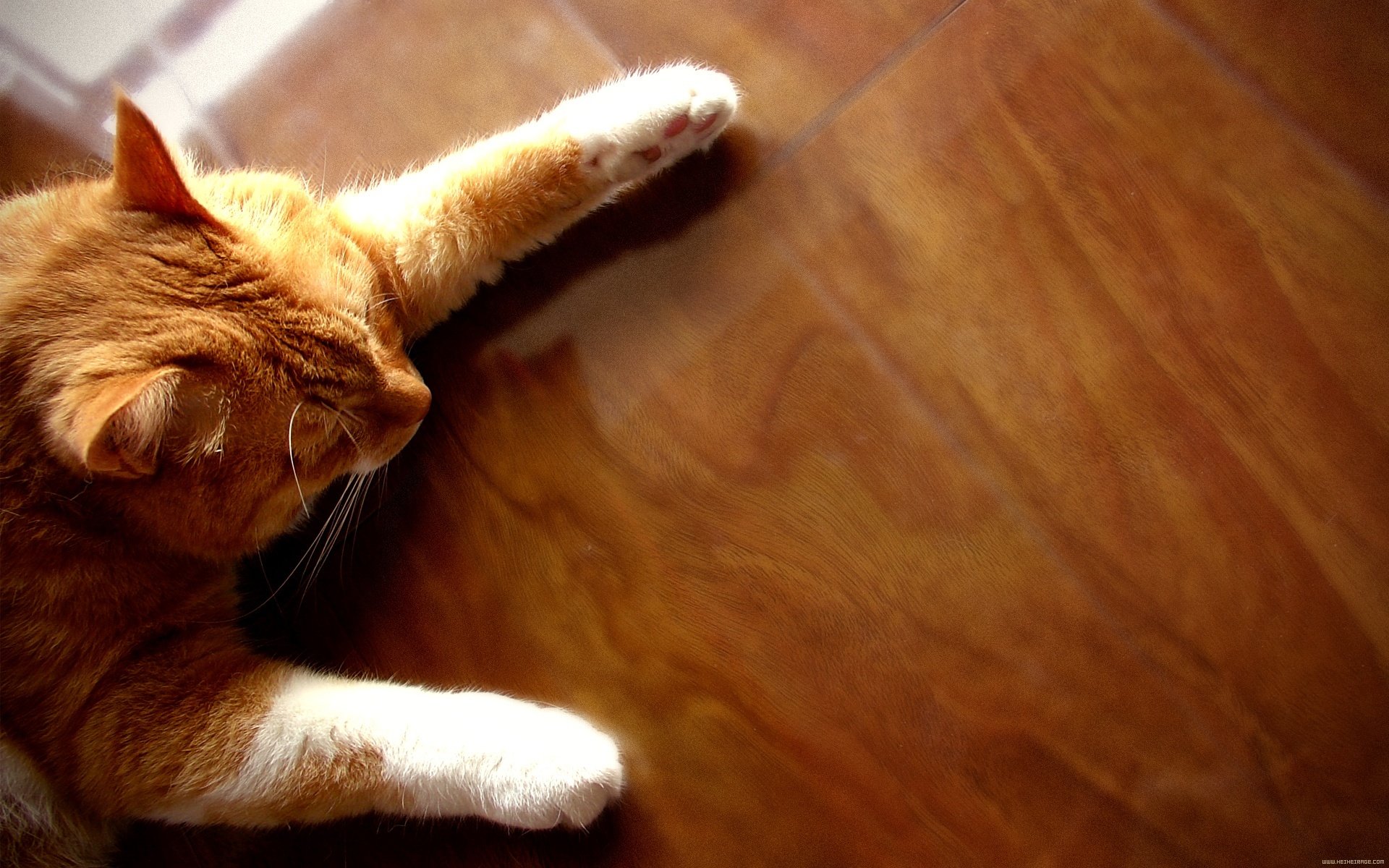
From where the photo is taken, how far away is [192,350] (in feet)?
2.48

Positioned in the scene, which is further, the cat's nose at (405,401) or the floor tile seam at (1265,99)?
the floor tile seam at (1265,99)

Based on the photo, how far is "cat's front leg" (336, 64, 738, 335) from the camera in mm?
965

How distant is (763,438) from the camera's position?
100 cm

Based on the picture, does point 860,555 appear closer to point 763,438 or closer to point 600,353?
point 763,438

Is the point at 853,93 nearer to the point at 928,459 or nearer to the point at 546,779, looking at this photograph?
the point at 928,459

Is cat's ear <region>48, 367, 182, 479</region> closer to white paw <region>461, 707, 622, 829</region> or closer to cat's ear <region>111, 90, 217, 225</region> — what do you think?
cat's ear <region>111, 90, 217, 225</region>

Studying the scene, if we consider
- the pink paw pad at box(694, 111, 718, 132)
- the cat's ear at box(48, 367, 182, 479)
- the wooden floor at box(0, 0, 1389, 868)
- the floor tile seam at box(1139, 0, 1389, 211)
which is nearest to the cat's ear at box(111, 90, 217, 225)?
the cat's ear at box(48, 367, 182, 479)

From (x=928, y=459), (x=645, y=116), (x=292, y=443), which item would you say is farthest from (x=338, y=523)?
(x=928, y=459)

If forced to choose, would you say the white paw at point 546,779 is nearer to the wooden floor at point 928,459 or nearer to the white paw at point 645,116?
the wooden floor at point 928,459

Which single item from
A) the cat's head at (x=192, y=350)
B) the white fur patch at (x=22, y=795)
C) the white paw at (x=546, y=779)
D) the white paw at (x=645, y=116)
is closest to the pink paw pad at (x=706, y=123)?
the white paw at (x=645, y=116)

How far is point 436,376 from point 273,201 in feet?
0.89

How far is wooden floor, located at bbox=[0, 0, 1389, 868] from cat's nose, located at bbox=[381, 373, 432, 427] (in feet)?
0.40

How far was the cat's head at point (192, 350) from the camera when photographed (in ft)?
2.42

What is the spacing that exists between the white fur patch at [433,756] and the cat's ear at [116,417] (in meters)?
0.31
